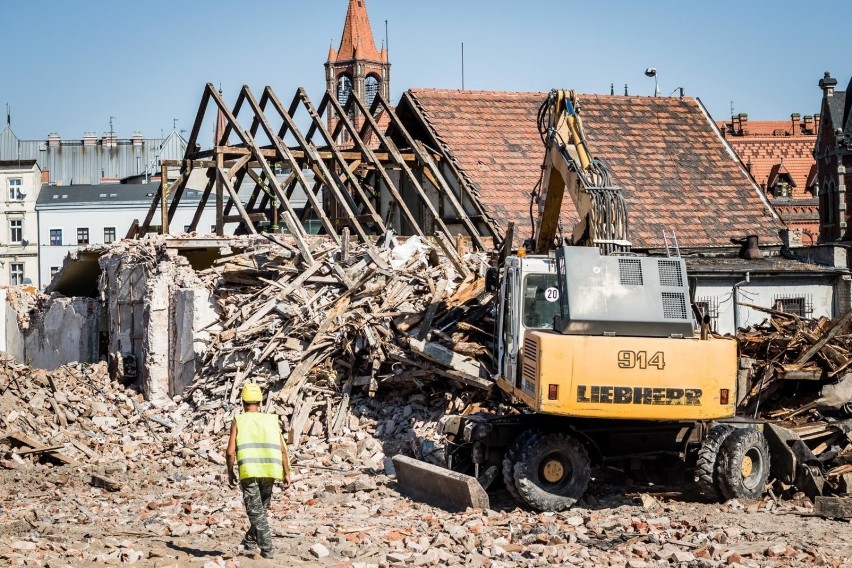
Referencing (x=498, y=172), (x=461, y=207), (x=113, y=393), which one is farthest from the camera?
(x=498, y=172)

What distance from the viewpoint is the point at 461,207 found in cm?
2355

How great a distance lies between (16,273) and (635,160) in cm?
4997

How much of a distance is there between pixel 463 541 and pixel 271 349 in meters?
6.93

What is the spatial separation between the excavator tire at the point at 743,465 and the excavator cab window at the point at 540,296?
2.30m

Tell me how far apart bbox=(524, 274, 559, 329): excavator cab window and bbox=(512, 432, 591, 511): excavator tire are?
1430 millimetres

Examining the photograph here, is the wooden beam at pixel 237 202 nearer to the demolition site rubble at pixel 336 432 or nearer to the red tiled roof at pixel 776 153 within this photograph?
the demolition site rubble at pixel 336 432

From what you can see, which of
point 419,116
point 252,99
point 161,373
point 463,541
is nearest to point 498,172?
point 419,116

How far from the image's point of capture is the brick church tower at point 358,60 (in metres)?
90.8

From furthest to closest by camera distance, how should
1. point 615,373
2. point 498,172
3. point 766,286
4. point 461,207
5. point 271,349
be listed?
1. point 498,172
2. point 461,207
3. point 766,286
4. point 271,349
5. point 615,373

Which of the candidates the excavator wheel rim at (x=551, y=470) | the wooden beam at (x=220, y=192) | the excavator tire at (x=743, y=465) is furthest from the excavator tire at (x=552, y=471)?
the wooden beam at (x=220, y=192)

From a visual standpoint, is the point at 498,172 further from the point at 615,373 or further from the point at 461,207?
the point at 615,373

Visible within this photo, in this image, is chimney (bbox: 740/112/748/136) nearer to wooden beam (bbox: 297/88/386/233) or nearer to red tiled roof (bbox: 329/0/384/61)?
red tiled roof (bbox: 329/0/384/61)

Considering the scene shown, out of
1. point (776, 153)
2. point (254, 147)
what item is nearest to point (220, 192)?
point (254, 147)

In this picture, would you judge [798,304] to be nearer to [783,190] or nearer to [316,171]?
[316,171]
